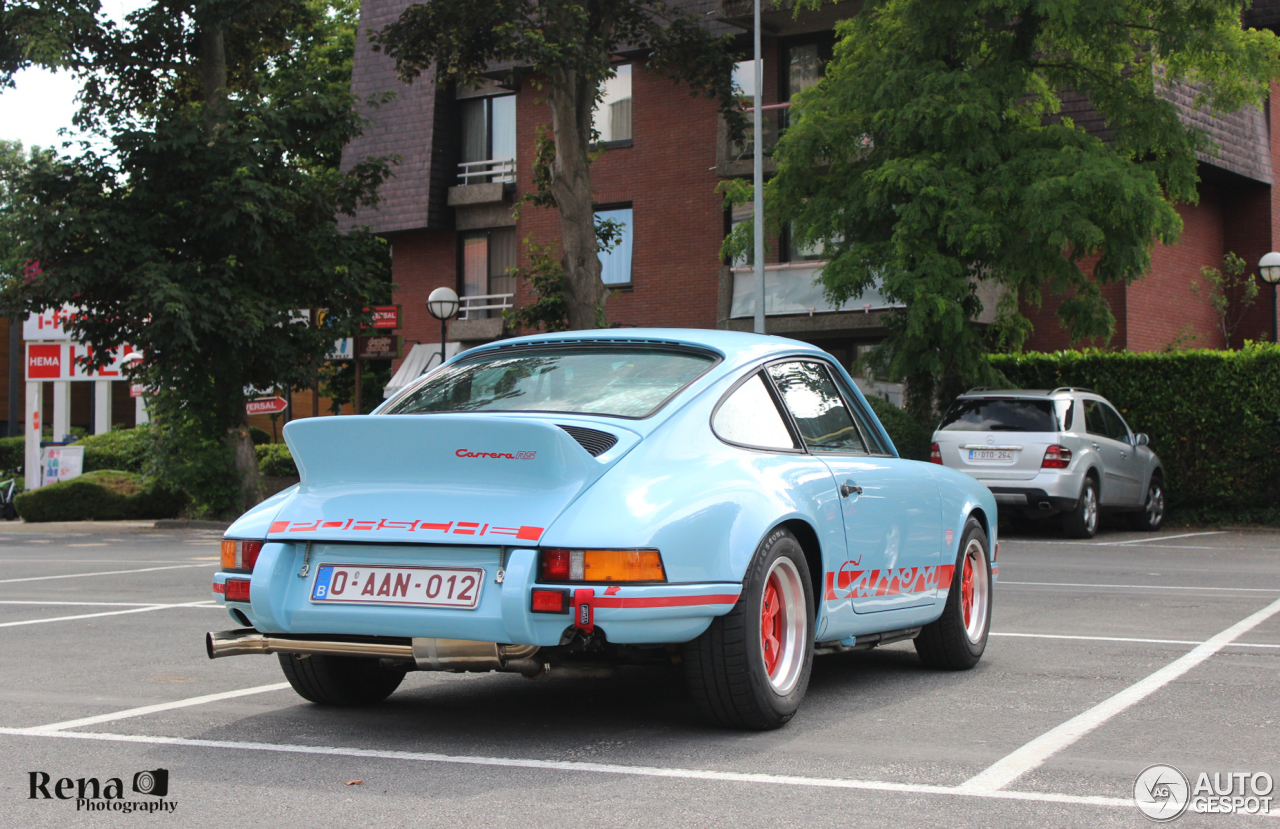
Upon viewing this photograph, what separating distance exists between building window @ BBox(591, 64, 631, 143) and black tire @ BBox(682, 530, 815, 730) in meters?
27.4

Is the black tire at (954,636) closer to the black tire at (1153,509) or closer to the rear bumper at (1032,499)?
the rear bumper at (1032,499)

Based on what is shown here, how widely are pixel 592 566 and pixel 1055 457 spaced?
14119mm

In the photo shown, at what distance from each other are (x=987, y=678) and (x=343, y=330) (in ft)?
62.4

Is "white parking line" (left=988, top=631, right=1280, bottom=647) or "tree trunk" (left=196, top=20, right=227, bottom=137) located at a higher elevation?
"tree trunk" (left=196, top=20, right=227, bottom=137)

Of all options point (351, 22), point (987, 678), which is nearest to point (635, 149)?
point (351, 22)

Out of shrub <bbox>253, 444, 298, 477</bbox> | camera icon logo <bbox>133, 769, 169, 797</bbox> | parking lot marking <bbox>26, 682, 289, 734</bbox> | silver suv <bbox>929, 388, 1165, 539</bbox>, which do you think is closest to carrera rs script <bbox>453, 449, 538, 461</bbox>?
camera icon logo <bbox>133, 769, 169, 797</bbox>

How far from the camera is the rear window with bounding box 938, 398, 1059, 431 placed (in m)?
18.2

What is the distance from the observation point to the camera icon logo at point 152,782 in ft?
15.1

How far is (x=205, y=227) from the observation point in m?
23.6

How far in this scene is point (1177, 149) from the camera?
20.7 m

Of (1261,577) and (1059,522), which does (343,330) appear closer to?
(1059,522)

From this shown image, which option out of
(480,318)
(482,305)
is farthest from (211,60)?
(480,318)

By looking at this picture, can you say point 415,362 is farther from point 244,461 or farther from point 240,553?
point 240,553

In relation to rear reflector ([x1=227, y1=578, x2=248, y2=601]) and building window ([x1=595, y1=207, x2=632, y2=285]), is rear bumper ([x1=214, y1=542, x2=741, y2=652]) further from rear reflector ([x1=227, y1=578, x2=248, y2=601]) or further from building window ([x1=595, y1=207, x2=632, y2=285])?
building window ([x1=595, y1=207, x2=632, y2=285])
